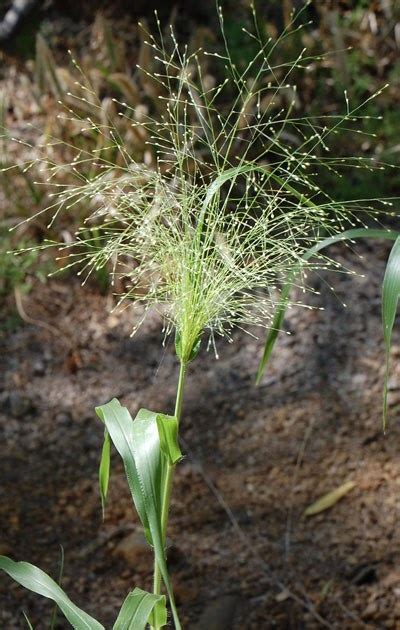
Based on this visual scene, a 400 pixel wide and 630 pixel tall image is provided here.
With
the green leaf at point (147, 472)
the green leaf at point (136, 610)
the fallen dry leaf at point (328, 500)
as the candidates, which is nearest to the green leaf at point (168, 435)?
the green leaf at point (147, 472)

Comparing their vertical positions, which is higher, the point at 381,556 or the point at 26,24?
the point at 26,24

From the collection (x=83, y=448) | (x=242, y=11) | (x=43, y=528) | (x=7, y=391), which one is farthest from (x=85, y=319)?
(x=242, y=11)

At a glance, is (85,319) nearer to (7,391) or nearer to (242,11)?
(7,391)

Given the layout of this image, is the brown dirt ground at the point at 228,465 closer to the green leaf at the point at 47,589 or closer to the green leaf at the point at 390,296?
the green leaf at the point at 47,589

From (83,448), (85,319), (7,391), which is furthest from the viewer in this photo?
(85,319)

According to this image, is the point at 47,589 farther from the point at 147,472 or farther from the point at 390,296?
the point at 390,296

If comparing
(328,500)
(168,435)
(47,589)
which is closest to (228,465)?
(328,500)
